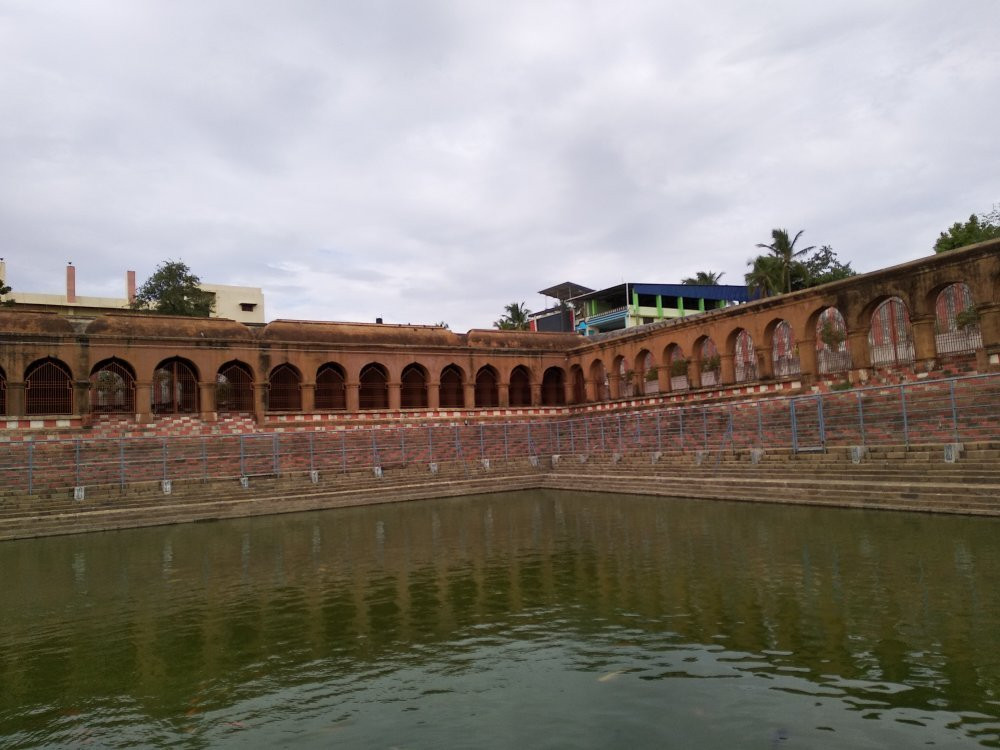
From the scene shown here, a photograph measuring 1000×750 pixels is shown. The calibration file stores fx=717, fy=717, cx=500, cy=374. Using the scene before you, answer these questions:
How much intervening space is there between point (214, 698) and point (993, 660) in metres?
5.37

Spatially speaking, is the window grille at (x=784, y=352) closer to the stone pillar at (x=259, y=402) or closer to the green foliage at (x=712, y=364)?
the green foliage at (x=712, y=364)

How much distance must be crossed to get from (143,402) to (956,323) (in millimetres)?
25283

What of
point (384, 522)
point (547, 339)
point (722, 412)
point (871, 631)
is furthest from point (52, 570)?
point (547, 339)

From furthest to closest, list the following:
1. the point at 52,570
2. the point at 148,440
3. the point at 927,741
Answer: the point at 148,440 < the point at 52,570 < the point at 927,741

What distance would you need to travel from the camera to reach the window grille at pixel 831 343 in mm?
21609

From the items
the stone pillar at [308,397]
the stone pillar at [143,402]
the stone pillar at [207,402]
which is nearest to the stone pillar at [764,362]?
the stone pillar at [308,397]

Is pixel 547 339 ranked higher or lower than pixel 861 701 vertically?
higher

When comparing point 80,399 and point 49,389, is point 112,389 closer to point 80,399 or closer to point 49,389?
point 49,389

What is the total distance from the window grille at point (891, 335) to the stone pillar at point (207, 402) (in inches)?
866

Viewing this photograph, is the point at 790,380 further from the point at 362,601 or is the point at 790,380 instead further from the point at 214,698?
the point at 214,698

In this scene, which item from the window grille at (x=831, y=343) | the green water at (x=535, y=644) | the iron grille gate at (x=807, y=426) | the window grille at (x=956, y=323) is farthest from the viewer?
the window grille at (x=831, y=343)

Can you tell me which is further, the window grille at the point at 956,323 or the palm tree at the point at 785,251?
the palm tree at the point at 785,251

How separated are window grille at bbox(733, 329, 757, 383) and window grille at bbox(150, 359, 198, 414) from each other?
19943 mm

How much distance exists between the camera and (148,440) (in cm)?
2120
